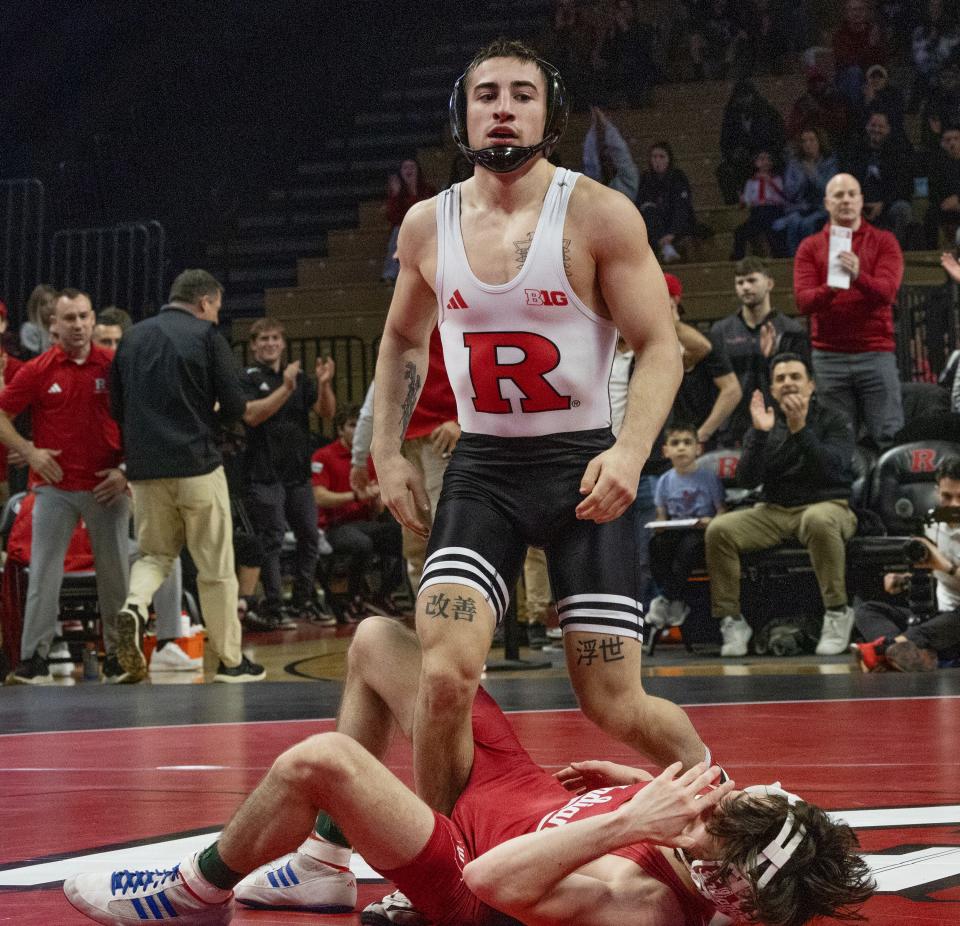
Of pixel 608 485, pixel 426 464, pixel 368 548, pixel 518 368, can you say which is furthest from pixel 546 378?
pixel 368 548

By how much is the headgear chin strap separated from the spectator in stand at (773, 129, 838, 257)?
9.86 metres

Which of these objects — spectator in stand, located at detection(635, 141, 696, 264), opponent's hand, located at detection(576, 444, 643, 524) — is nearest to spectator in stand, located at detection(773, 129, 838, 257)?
spectator in stand, located at detection(635, 141, 696, 264)

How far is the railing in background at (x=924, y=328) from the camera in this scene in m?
10.8

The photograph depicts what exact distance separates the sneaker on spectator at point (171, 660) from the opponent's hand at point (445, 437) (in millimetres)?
2117

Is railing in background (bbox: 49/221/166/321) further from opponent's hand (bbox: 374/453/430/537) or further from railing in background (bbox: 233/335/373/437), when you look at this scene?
opponent's hand (bbox: 374/453/430/537)

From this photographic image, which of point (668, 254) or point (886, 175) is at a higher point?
point (886, 175)

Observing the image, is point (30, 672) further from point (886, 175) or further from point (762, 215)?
point (886, 175)

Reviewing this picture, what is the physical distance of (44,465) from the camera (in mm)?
7270

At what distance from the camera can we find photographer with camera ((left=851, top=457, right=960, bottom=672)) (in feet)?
21.9

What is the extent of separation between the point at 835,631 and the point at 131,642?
3262mm

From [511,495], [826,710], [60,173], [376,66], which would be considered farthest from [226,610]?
[376,66]

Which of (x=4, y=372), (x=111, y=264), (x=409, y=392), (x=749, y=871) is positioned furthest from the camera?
(x=111, y=264)

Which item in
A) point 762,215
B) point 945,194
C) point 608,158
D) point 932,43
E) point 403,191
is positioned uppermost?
point 932,43

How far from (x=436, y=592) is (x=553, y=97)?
1.05 m
